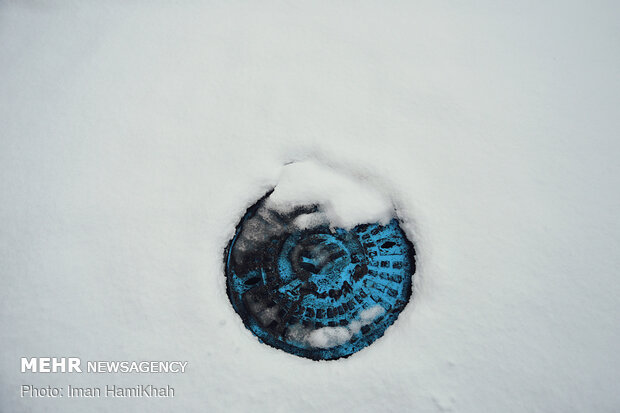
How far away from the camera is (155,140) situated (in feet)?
5.98

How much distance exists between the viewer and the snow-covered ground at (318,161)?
1.46 meters

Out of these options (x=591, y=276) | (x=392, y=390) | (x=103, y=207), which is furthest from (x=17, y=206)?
(x=591, y=276)

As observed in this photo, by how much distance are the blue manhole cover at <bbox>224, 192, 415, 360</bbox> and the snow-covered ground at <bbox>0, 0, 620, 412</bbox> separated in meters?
0.06

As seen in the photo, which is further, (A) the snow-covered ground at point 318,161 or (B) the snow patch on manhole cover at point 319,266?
(B) the snow patch on manhole cover at point 319,266

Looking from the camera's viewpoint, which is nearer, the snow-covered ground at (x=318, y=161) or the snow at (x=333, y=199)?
the snow-covered ground at (x=318, y=161)

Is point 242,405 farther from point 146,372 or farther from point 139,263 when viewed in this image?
point 139,263

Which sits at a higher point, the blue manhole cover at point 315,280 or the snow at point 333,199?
the snow at point 333,199

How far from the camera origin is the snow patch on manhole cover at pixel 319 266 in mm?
1588

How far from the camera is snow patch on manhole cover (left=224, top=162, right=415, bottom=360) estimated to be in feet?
5.21

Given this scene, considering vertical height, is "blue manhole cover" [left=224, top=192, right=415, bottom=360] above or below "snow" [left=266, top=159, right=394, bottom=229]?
below

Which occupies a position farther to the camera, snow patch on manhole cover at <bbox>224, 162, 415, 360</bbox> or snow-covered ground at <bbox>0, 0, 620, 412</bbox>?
snow patch on manhole cover at <bbox>224, 162, 415, 360</bbox>

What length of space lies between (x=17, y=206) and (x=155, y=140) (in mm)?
727

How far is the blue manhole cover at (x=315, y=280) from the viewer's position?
1582 mm

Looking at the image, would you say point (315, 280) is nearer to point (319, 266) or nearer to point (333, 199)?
point (319, 266)
